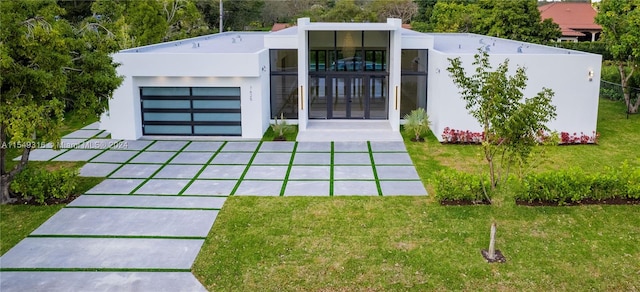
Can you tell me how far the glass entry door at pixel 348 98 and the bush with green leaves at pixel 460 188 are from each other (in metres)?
9.27

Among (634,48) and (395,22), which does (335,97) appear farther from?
(634,48)

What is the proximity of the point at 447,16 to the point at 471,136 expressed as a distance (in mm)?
29024

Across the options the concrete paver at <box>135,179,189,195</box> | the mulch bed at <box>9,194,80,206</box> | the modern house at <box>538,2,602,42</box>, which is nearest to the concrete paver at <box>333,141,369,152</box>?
the concrete paver at <box>135,179,189,195</box>

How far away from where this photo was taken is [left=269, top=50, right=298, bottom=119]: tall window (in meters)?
20.2

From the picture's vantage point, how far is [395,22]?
748 inches

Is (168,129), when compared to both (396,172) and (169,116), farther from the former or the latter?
(396,172)

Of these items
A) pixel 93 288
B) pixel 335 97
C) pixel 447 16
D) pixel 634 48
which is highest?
pixel 447 16

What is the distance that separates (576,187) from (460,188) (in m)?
2.39

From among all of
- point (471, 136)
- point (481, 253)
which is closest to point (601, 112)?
point (471, 136)

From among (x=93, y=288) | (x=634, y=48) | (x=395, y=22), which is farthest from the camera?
(x=634, y=48)

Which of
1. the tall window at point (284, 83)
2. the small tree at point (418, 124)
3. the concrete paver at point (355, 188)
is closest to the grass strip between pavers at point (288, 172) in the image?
the concrete paver at point (355, 188)

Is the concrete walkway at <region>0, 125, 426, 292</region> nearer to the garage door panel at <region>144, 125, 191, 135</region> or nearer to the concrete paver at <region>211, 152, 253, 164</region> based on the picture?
the concrete paver at <region>211, 152, 253, 164</region>

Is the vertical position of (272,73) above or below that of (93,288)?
above

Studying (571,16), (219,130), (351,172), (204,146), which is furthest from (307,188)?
(571,16)
